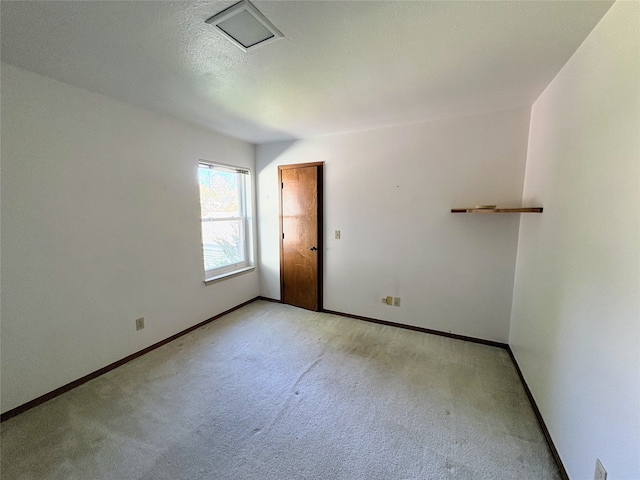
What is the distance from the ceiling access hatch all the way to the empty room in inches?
0.7

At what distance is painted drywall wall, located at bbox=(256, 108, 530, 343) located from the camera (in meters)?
2.57

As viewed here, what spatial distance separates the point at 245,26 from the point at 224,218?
250 centimetres

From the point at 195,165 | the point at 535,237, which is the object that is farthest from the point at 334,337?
the point at 195,165

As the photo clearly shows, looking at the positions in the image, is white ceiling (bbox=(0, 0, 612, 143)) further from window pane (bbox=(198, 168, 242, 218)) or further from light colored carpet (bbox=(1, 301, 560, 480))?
light colored carpet (bbox=(1, 301, 560, 480))

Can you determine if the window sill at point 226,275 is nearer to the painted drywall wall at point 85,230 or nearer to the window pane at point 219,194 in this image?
the painted drywall wall at point 85,230

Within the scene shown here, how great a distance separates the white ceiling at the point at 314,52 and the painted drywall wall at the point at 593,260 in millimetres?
276

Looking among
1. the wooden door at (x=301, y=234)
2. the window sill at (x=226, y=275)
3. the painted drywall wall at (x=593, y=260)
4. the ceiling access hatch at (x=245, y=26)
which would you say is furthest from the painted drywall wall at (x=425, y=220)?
the ceiling access hatch at (x=245, y=26)

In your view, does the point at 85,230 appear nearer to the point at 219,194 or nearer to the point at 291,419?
the point at 219,194

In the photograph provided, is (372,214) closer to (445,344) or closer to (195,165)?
(445,344)

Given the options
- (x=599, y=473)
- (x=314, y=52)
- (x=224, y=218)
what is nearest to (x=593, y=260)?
(x=599, y=473)

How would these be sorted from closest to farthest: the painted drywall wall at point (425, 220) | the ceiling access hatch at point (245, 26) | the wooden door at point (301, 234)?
1. the ceiling access hatch at point (245, 26)
2. the painted drywall wall at point (425, 220)
3. the wooden door at point (301, 234)

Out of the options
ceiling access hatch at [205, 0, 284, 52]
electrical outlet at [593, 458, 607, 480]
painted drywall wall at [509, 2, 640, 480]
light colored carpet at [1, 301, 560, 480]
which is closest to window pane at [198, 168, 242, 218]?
light colored carpet at [1, 301, 560, 480]

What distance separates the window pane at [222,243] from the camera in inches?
130

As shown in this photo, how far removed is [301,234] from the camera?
360cm
